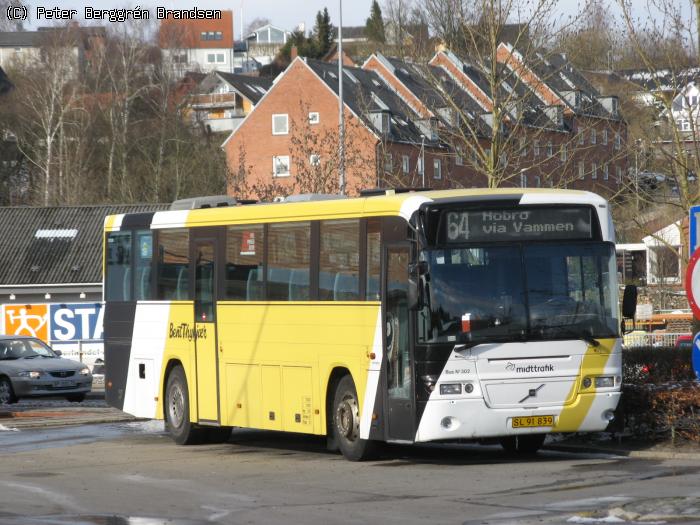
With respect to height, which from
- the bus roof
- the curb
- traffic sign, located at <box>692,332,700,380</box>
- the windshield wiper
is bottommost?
the curb

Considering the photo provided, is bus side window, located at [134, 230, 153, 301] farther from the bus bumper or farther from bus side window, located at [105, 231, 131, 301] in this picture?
the bus bumper

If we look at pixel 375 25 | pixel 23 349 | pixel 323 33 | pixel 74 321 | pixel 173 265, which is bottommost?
pixel 23 349

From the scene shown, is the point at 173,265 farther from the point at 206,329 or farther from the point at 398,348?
the point at 398,348

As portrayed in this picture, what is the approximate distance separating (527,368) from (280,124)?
73.1m

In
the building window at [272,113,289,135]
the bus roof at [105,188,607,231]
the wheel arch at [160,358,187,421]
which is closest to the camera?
the bus roof at [105,188,607,231]

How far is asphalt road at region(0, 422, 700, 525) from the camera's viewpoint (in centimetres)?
1191

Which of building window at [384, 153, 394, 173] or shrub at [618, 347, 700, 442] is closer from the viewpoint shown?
shrub at [618, 347, 700, 442]

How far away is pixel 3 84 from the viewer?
89.9 m

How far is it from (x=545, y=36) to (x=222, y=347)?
36.1 ft

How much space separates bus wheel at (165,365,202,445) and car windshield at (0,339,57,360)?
484 inches

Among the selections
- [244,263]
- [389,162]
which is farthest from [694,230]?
[389,162]

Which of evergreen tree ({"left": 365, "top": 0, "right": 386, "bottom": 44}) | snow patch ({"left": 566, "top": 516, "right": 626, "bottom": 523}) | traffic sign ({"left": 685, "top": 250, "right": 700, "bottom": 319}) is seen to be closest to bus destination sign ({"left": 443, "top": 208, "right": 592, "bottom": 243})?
traffic sign ({"left": 685, "top": 250, "right": 700, "bottom": 319})

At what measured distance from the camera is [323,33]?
13850cm

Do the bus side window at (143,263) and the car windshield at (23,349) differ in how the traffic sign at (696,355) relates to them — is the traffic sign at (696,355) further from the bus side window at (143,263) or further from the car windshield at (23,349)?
the car windshield at (23,349)
